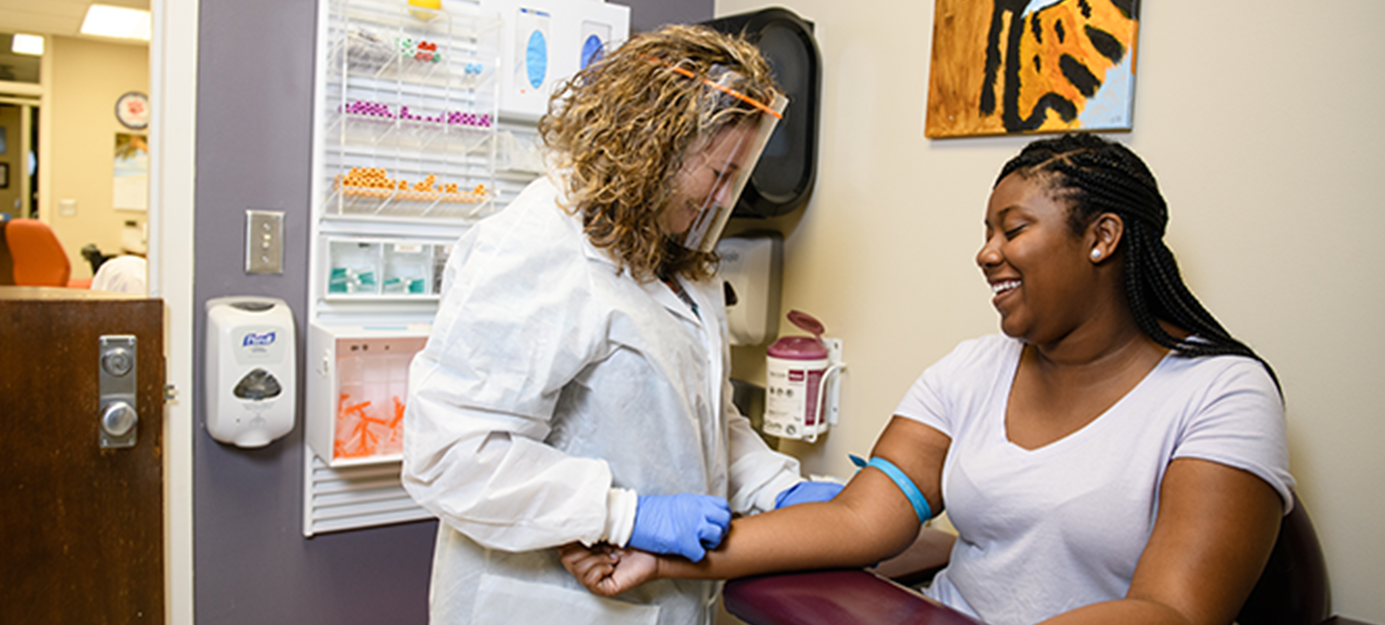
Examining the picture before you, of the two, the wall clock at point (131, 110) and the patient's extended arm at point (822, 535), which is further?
the wall clock at point (131, 110)

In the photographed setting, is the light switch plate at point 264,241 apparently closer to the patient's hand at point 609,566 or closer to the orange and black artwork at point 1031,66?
the patient's hand at point 609,566

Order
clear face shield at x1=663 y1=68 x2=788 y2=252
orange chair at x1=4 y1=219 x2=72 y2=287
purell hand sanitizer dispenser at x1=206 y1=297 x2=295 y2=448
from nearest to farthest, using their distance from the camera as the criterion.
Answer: clear face shield at x1=663 y1=68 x2=788 y2=252
purell hand sanitizer dispenser at x1=206 y1=297 x2=295 y2=448
orange chair at x1=4 y1=219 x2=72 y2=287

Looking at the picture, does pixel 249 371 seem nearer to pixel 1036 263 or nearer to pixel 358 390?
pixel 358 390

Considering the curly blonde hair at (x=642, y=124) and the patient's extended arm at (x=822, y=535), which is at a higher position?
the curly blonde hair at (x=642, y=124)

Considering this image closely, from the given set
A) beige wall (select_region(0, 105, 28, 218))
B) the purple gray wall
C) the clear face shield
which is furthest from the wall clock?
the clear face shield

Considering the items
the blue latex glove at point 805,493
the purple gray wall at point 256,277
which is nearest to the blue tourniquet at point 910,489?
the blue latex glove at point 805,493

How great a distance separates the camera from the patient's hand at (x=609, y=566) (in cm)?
115

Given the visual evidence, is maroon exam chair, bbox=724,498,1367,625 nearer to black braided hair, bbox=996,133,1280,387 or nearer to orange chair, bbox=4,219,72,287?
black braided hair, bbox=996,133,1280,387

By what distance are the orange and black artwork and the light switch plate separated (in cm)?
154

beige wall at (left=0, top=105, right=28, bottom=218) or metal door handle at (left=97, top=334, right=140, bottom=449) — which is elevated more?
beige wall at (left=0, top=105, right=28, bottom=218)

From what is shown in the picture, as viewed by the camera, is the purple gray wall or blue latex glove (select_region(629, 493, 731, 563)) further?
the purple gray wall

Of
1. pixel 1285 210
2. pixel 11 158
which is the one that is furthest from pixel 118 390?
pixel 11 158

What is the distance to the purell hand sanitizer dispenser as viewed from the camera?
1862mm

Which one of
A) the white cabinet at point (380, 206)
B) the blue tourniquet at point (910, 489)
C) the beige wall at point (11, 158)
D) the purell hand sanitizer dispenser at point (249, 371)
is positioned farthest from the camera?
the beige wall at point (11, 158)
